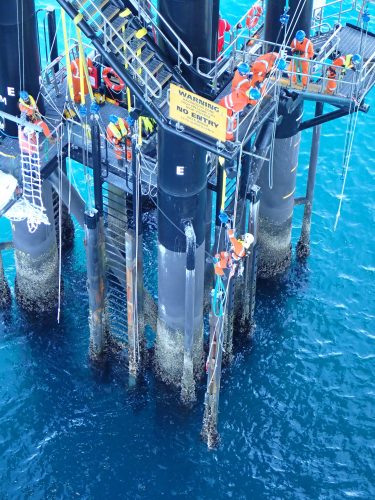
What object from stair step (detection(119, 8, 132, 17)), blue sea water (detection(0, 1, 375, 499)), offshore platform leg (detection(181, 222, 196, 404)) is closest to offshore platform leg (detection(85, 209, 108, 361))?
blue sea water (detection(0, 1, 375, 499))

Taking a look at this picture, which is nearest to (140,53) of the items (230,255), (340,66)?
(230,255)

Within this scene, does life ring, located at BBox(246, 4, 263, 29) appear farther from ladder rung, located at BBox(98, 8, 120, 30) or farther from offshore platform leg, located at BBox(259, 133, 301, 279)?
ladder rung, located at BBox(98, 8, 120, 30)

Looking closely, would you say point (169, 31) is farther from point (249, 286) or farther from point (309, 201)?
point (309, 201)

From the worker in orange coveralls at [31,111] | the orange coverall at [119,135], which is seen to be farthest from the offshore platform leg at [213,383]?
the worker in orange coveralls at [31,111]

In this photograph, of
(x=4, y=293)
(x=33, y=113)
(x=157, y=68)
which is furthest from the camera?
(x=4, y=293)

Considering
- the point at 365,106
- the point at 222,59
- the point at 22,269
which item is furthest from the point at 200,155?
the point at 22,269
